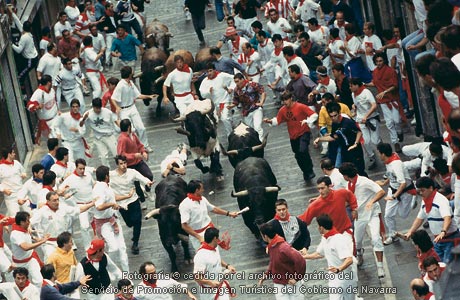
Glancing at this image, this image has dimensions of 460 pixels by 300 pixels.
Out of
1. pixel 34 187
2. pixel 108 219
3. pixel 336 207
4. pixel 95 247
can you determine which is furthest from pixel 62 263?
pixel 336 207

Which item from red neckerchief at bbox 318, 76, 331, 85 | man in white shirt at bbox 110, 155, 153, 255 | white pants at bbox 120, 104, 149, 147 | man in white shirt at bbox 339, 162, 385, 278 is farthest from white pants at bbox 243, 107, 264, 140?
man in white shirt at bbox 339, 162, 385, 278

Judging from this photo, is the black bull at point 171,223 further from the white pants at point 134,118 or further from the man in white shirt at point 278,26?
the man in white shirt at point 278,26

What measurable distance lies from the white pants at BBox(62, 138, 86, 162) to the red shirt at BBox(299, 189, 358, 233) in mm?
7942

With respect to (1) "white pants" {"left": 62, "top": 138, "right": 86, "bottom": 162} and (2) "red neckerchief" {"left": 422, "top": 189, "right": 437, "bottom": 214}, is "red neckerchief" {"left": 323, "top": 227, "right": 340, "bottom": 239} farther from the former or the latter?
(1) "white pants" {"left": 62, "top": 138, "right": 86, "bottom": 162}

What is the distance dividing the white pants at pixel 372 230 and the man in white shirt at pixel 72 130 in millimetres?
7409

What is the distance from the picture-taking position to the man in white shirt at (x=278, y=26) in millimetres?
34594

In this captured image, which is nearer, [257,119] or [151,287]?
[151,287]

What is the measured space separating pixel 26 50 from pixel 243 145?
8.99m

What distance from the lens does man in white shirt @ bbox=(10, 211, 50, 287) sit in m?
23.9

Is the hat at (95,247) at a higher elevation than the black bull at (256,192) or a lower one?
higher

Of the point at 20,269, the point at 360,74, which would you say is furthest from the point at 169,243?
the point at 360,74

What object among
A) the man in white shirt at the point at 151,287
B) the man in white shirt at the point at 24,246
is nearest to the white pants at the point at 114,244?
the man in white shirt at the point at 24,246

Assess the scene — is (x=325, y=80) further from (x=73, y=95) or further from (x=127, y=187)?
(x=73, y=95)

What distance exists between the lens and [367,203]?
23375 mm
